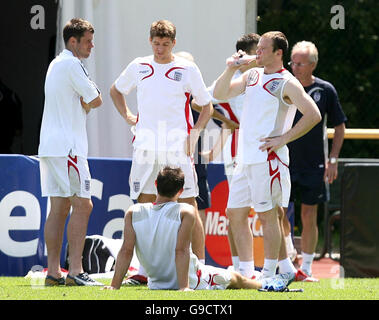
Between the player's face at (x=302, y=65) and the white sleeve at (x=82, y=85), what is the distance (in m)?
2.59

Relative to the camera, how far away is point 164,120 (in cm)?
784

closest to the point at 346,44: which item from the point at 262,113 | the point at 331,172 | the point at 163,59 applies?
the point at 331,172

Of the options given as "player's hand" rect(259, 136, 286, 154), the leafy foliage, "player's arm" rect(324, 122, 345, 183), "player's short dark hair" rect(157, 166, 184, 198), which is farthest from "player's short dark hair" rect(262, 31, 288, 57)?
the leafy foliage

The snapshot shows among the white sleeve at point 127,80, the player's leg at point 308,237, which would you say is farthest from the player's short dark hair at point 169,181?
the player's leg at point 308,237

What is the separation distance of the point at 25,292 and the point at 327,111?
12.9 ft

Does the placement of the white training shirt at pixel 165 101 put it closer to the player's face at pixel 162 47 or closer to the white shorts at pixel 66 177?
the player's face at pixel 162 47

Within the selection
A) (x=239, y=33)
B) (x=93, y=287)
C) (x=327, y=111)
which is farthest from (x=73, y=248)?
(x=239, y=33)

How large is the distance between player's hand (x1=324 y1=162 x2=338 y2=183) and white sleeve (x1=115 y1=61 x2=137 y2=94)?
84.6 inches

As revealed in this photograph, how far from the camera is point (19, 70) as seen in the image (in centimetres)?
1159

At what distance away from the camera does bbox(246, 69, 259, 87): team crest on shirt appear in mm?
7324

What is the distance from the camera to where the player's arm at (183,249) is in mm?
6371

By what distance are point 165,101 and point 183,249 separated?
180 cm

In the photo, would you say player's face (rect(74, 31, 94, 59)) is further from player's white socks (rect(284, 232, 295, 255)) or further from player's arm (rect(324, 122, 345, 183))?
player's arm (rect(324, 122, 345, 183))

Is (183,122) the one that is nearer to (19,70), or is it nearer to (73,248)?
(73,248)
